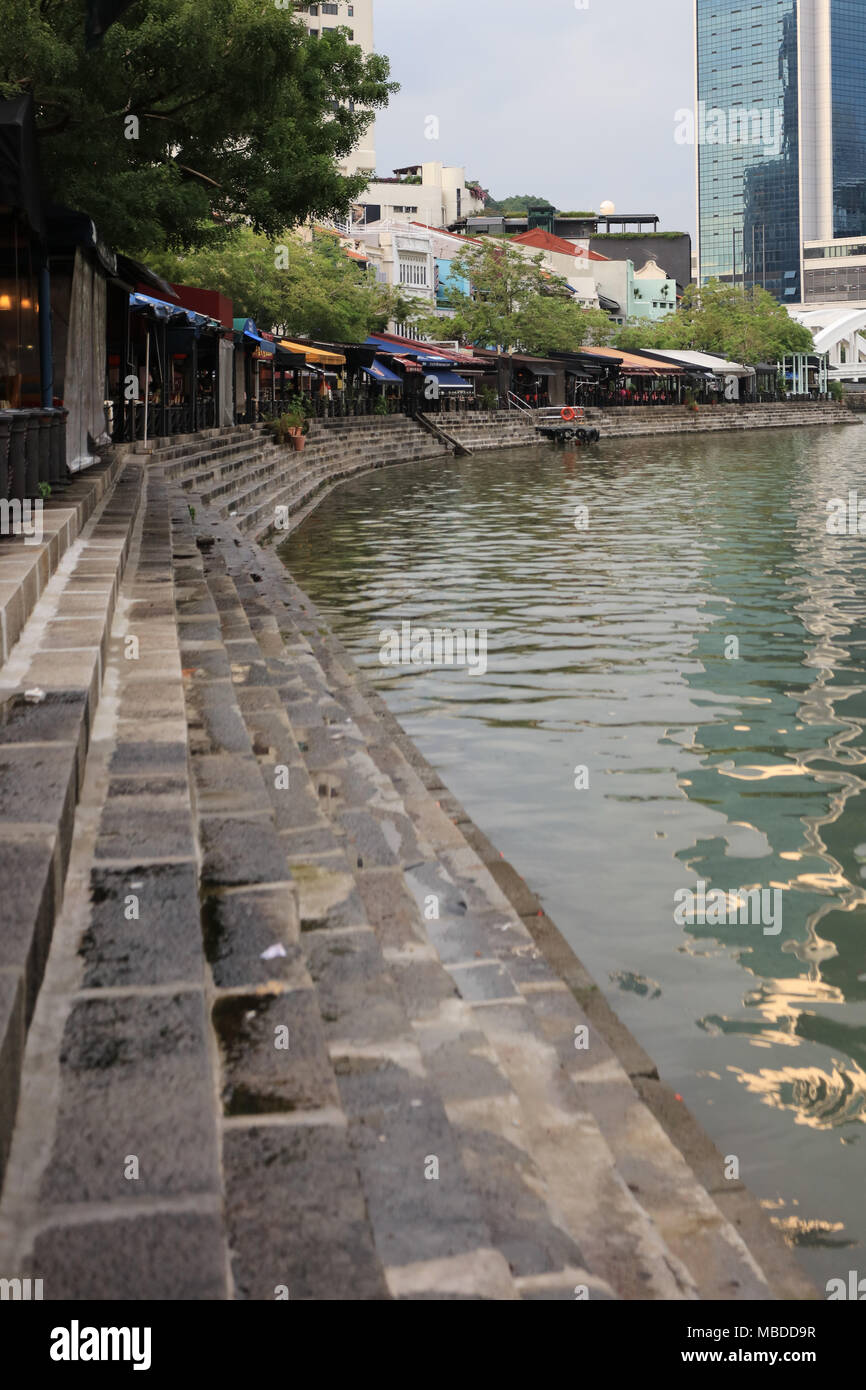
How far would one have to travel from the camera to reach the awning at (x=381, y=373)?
54.2m

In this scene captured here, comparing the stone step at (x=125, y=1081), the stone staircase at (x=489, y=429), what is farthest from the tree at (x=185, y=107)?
the stone staircase at (x=489, y=429)

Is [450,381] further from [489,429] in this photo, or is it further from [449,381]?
[489,429]

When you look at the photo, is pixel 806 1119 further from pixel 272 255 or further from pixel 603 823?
pixel 272 255

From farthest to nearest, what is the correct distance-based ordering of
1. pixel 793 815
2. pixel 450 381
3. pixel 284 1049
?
pixel 450 381, pixel 793 815, pixel 284 1049

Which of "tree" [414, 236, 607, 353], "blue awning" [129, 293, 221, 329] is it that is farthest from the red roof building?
"blue awning" [129, 293, 221, 329]

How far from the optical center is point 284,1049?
3.34 meters

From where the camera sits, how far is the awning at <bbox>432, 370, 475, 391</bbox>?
2384 inches

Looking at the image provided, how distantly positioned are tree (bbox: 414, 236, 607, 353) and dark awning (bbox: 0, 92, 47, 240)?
206 feet

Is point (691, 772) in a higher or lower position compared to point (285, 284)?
lower

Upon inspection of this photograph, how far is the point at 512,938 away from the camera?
558 centimetres

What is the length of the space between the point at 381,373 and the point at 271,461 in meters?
26.7

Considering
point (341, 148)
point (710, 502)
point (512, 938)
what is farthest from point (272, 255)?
point (512, 938)

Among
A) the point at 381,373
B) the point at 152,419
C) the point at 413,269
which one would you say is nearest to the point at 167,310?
the point at 152,419

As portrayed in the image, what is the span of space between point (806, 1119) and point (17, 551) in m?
5.66
